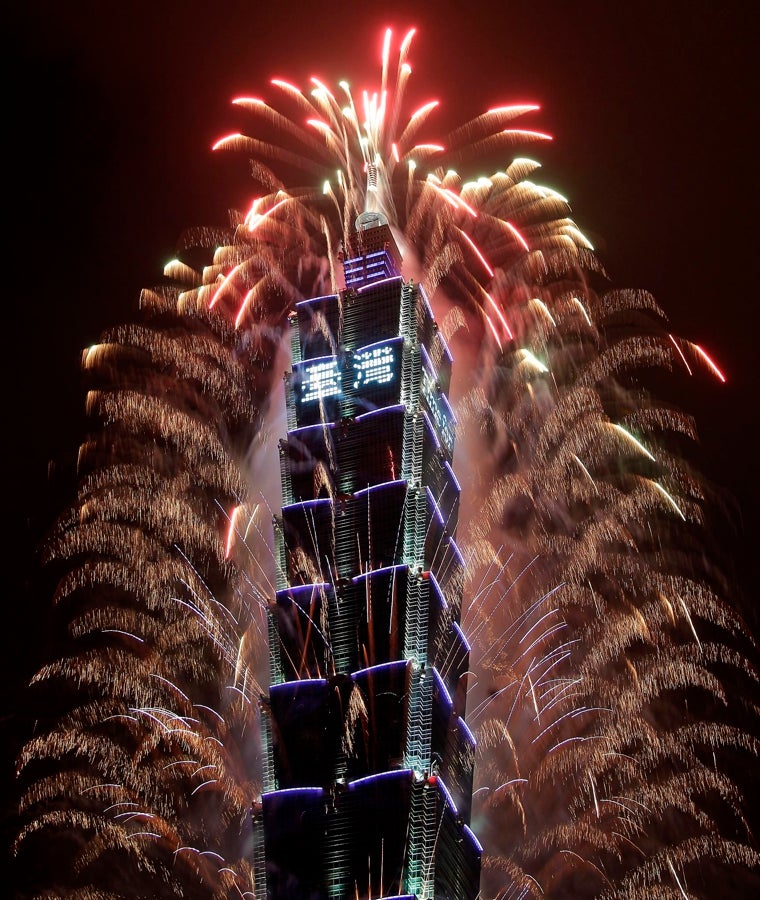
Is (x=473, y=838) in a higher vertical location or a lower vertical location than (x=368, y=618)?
lower

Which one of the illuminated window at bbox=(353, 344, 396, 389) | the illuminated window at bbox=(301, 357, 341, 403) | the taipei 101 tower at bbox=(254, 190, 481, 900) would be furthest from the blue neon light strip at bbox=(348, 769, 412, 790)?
the illuminated window at bbox=(301, 357, 341, 403)

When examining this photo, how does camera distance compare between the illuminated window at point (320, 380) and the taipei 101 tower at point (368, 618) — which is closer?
the taipei 101 tower at point (368, 618)

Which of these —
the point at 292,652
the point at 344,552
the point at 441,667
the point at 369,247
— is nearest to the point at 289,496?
the point at 344,552

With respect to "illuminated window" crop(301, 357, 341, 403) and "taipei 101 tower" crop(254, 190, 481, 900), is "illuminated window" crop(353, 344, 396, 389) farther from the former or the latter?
"illuminated window" crop(301, 357, 341, 403)

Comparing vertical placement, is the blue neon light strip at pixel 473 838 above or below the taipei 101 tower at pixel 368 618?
below

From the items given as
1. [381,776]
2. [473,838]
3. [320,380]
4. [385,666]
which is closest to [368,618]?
[385,666]

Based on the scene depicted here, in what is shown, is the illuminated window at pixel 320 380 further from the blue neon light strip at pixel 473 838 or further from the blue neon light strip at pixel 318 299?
the blue neon light strip at pixel 473 838

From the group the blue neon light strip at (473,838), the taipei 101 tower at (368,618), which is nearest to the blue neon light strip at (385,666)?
the taipei 101 tower at (368,618)

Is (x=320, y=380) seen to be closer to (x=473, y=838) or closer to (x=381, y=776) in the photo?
(x=381, y=776)

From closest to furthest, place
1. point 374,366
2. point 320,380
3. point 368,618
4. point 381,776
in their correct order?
point 381,776 → point 368,618 → point 374,366 → point 320,380

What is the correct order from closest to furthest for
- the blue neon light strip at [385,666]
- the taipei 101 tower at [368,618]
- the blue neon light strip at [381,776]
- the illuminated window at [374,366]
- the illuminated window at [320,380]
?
the taipei 101 tower at [368,618], the blue neon light strip at [381,776], the blue neon light strip at [385,666], the illuminated window at [374,366], the illuminated window at [320,380]
